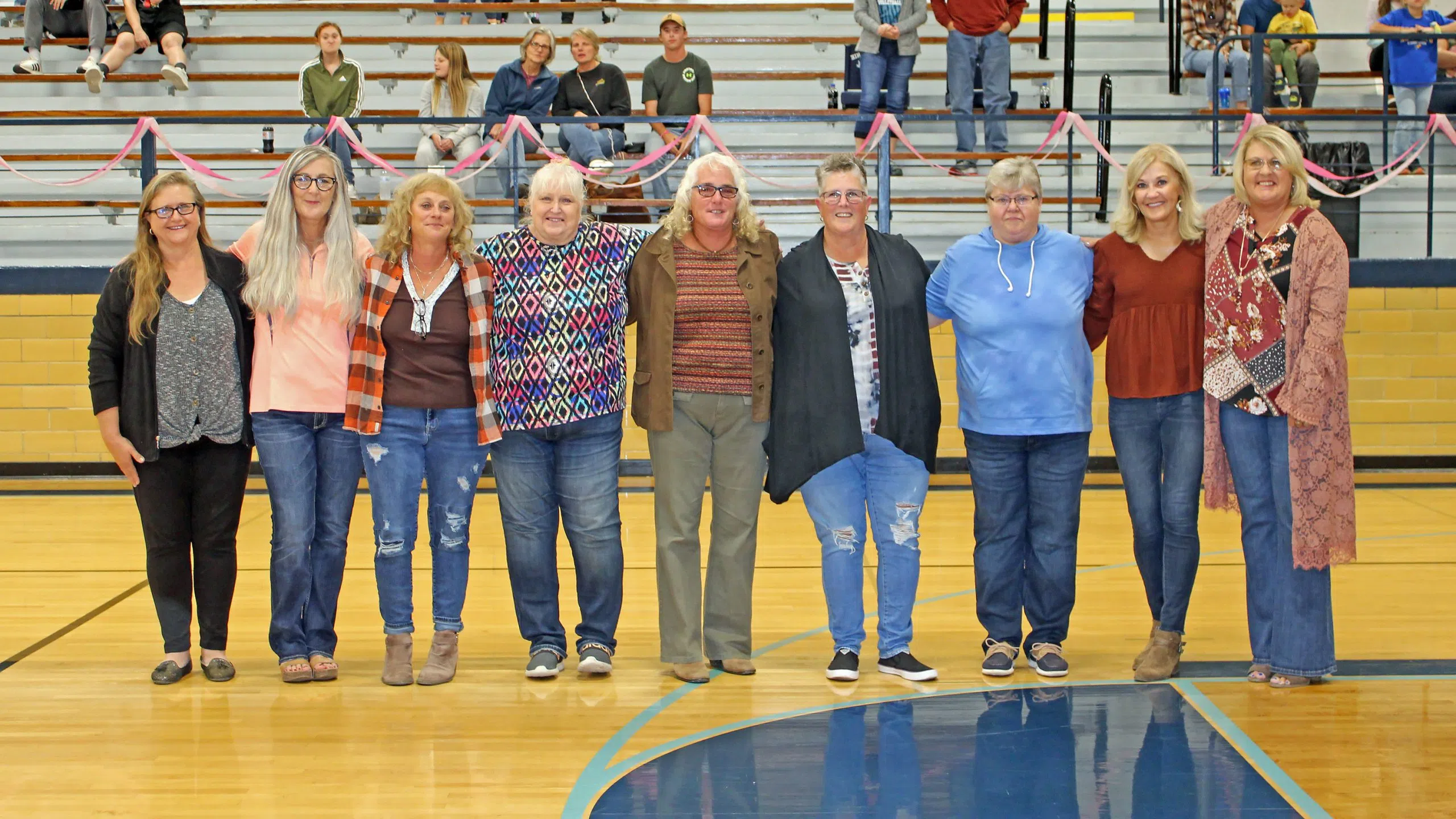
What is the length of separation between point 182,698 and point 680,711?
1390mm

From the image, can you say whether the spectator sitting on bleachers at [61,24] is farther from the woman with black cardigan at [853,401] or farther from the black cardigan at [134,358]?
the woman with black cardigan at [853,401]

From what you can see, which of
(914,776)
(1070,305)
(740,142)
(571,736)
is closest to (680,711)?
(571,736)

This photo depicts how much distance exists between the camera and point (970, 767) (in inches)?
129

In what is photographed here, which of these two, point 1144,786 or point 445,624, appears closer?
point 1144,786

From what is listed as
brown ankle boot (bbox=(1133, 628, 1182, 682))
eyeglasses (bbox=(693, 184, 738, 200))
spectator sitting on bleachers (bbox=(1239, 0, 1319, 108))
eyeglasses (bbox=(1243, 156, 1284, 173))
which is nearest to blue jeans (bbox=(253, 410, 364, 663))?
eyeglasses (bbox=(693, 184, 738, 200))

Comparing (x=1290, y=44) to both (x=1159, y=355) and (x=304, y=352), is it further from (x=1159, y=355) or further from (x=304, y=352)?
(x=304, y=352)

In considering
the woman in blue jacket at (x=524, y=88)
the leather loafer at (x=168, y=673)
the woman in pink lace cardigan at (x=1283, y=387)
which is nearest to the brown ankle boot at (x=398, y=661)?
the leather loafer at (x=168, y=673)

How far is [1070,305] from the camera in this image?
385cm

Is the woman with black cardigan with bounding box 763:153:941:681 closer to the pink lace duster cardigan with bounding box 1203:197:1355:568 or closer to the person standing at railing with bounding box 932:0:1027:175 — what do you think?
the pink lace duster cardigan with bounding box 1203:197:1355:568

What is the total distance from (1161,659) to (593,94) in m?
5.66

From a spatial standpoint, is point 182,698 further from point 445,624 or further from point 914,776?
point 914,776

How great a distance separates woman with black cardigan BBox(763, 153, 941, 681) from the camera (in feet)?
12.6

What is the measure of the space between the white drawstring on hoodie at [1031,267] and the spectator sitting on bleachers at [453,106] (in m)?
5.26

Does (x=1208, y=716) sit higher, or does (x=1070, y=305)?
(x=1070, y=305)
